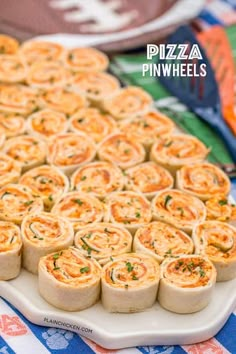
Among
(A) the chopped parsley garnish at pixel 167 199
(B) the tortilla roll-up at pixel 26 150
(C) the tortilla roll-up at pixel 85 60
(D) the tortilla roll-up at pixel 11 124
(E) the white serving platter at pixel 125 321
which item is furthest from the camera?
(C) the tortilla roll-up at pixel 85 60

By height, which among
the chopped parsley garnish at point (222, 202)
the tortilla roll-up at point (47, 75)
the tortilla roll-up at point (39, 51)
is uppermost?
the tortilla roll-up at point (39, 51)

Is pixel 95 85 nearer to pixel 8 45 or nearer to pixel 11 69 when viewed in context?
pixel 11 69

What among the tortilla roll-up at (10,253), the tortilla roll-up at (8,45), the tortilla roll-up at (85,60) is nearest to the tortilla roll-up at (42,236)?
the tortilla roll-up at (10,253)

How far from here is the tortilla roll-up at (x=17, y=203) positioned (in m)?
2.84

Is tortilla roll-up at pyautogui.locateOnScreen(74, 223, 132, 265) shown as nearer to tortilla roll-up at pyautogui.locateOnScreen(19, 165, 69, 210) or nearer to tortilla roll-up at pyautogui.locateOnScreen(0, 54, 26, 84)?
tortilla roll-up at pyautogui.locateOnScreen(19, 165, 69, 210)

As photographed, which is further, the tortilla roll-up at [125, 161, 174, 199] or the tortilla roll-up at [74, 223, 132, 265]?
the tortilla roll-up at [125, 161, 174, 199]

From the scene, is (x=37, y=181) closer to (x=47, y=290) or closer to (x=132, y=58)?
(x=47, y=290)

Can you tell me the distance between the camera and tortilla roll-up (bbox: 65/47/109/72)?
12.4ft

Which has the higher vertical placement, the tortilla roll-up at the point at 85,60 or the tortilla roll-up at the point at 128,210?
the tortilla roll-up at the point at 85,60

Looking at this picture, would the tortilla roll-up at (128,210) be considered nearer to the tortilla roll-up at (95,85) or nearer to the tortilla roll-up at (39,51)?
the tortilla roll-up at (95,85)

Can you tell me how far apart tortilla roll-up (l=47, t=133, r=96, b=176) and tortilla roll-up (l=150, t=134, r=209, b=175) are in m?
0.25

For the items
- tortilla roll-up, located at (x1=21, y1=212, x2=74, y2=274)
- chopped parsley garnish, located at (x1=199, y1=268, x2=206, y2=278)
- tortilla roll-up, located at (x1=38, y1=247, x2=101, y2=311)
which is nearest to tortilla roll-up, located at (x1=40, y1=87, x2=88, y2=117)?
tortilla roll-up, located at (x1=21, y1=212, x2=74, y2=274)

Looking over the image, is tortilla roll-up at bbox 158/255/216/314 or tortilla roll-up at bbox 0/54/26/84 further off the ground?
tortilla roll-up at bbox 0/54/26/84

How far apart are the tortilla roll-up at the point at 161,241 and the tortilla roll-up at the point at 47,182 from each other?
35cm
